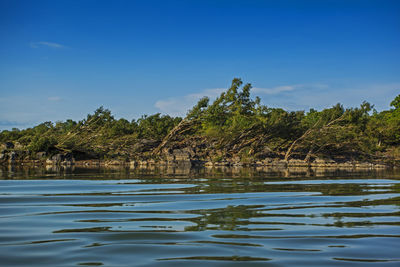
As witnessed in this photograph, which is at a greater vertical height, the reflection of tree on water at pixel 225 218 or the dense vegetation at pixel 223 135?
the dense vegetation at pixel 223 135

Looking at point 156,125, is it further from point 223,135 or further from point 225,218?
point 225,218

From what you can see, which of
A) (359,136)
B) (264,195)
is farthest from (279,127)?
(264,195)

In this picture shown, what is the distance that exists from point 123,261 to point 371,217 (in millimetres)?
2938

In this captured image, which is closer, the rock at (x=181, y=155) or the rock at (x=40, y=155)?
the rock at (x=40, y=155)

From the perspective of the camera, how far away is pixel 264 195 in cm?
661

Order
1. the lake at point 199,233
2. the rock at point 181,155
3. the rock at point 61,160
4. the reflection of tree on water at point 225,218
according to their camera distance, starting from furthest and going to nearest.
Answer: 1. the rock at point 181,155
2. the rock at point 61,160
3. the reflection of tree on water at point 225,218
4. the lake at point 199,233

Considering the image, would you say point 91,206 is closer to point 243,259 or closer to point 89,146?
point 243,259

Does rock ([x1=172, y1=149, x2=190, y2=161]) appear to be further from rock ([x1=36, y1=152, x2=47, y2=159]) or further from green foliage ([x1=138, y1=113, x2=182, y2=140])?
rock ([x1=36, y1=152, x2=47, y2=159])

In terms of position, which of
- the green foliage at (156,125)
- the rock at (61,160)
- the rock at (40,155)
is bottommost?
the rock at (61,160)

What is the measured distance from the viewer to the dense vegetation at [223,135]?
27.9 m

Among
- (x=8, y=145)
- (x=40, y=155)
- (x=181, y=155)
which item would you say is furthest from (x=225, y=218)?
(x=8, y=145)

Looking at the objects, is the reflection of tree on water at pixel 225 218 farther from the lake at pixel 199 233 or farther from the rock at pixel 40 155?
the rock at pixel 40 155

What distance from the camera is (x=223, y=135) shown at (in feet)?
95.2

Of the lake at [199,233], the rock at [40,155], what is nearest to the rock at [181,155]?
the rock at [40,155]
